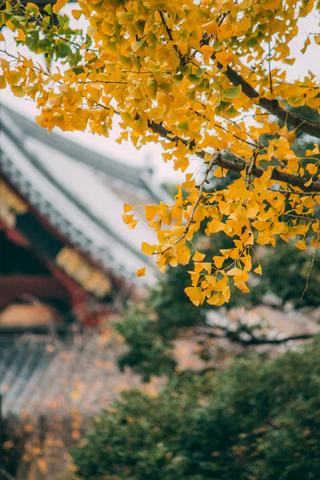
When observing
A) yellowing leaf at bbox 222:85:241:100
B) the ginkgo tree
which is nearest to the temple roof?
the ginkgo tree

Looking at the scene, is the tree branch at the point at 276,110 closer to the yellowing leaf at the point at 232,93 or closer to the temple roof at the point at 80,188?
the yellowing leaf at the point at 232,93

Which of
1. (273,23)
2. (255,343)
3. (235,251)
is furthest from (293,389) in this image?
(273,23)

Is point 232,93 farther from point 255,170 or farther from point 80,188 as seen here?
point 80,188

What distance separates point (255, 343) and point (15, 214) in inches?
155

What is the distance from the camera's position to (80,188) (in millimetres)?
9734

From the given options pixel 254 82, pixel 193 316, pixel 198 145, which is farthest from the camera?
pixel 193 316

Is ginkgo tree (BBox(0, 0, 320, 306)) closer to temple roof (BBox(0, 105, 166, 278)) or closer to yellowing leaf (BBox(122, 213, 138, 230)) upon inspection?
yellowing leaf (BBox(122, 213, 138, 230))

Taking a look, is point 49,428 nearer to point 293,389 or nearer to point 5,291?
point 5,291

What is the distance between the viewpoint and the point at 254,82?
195cm

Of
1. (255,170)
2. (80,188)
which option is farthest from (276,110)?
(80,188)

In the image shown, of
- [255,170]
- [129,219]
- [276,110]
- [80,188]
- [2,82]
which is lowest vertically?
[129,219]

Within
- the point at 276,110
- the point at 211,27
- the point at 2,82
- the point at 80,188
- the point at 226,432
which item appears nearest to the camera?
the point at 211,27

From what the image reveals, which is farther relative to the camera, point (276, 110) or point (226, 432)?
point (226, 432)

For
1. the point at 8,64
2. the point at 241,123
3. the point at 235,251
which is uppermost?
the point at 241,123
